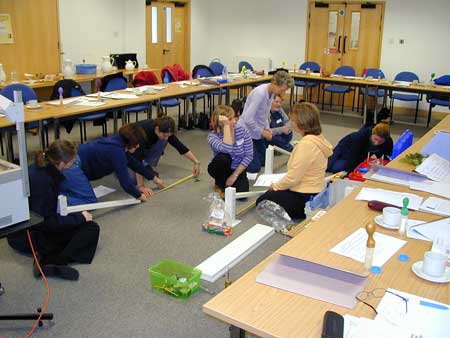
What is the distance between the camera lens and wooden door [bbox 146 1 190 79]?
32.9ft

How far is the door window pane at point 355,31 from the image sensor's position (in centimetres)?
955

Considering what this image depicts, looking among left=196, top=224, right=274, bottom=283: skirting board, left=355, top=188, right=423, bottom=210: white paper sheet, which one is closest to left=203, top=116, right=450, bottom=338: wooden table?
left=355, top=188, right=423, bottom=210: white paper sheet

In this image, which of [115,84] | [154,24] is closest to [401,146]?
[115,84]

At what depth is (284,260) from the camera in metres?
1.94

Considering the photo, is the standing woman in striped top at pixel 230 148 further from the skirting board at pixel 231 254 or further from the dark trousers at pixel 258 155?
the skirting board at pixel 231 254

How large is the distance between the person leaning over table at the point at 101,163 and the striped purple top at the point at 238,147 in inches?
26.8

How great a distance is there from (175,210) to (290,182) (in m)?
1.11

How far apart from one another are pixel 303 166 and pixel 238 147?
922mm

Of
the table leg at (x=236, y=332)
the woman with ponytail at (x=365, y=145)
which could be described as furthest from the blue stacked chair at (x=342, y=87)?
the table leg at (x=236, y=332)

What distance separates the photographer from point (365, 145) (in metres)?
4.74

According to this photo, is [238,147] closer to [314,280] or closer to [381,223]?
[381,223]

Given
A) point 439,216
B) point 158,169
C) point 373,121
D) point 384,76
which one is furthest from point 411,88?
point 439,216

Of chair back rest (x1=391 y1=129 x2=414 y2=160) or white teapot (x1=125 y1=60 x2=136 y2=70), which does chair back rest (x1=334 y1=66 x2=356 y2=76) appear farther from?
chair back rest (x1=391 y1=129 x2=414 y2=160)

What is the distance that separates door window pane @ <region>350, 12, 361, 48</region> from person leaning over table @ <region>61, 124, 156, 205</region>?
676 centimetres
